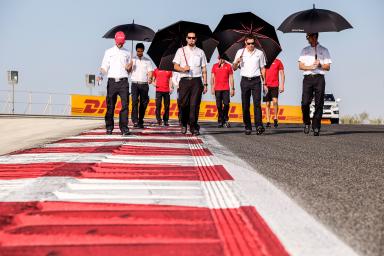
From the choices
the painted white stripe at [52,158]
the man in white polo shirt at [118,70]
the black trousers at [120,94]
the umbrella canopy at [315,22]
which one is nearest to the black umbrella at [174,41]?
the man in white polo shirt at [118,70]

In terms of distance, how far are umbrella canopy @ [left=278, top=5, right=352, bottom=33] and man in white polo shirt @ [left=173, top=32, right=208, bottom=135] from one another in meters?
1.96

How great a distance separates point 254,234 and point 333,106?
28449mm

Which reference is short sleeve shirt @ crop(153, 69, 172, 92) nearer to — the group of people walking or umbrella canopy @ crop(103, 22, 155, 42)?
umbrella canopy @ crop(103, 22, 155, 42)

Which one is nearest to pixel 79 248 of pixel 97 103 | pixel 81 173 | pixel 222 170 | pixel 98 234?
pixel 98 234

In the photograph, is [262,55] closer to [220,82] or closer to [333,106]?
[220,82]

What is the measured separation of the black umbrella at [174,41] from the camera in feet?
39.3

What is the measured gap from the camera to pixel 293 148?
839cm

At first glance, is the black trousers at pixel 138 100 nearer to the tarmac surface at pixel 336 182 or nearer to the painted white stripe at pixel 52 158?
the tarmac surface at pixel 336 182

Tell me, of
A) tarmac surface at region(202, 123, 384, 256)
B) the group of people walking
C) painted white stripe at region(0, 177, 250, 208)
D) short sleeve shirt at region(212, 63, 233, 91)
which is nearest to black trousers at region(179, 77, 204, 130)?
the group of people walking

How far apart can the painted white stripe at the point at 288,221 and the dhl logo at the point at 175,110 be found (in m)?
31.8

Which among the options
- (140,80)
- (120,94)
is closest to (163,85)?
(140,80)

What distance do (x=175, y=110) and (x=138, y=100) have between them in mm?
22037

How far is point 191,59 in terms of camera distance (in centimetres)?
1116

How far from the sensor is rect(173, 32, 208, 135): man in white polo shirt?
36.6 ft
